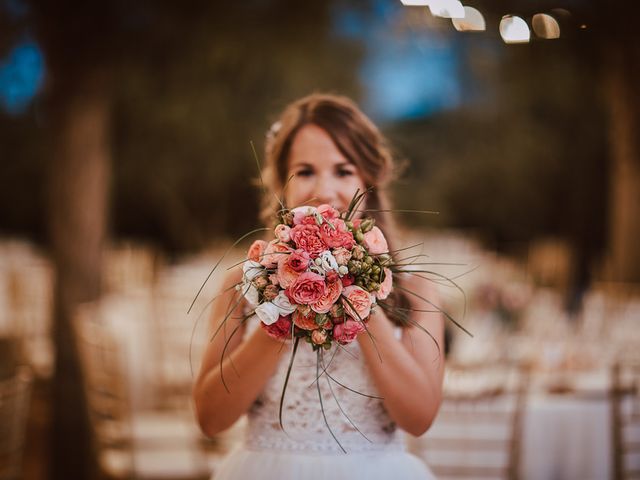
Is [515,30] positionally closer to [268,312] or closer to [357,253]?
[357,253]

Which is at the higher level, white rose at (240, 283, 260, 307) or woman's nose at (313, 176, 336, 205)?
woman's nose at (313, 176, 336, 205)

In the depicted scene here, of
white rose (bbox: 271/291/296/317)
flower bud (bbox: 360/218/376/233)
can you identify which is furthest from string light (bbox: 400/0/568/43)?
white rose (bbox: 271/291/296/317)

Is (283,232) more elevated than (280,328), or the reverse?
(283,232)

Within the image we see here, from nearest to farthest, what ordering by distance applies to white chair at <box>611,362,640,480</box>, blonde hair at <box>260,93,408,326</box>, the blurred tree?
blonde hair at <box>260,93,408,326</box> < white chair at <box>611,362,640,480</box> < the blurred tree

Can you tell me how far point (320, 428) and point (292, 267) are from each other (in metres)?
0.63

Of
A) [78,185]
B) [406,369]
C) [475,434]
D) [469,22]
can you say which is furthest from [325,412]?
[78,185]

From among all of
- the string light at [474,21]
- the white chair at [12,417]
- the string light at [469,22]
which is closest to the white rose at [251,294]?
the string light at [474,21]

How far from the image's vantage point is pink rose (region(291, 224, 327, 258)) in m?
1.64

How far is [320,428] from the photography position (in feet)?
6.86

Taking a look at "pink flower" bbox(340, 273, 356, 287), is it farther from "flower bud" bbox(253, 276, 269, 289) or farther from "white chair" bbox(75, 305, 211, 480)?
"white chair" bbox(75, 305, 211, 480)

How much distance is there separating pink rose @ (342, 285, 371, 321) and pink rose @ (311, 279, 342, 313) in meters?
0.02

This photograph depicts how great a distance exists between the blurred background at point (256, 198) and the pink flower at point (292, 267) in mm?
408

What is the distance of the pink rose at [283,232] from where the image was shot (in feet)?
5.50

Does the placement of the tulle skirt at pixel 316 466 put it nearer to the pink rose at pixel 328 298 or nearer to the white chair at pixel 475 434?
the pink rose at pixel 328 298
